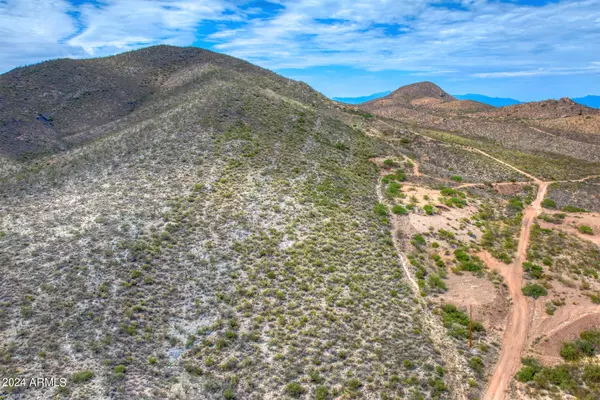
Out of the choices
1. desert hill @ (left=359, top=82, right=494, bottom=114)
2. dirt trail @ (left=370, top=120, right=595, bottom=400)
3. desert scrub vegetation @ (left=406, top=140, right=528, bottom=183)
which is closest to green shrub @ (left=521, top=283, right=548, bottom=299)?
dirt trail @ (left=370, top=120, right=595, bottom=400)

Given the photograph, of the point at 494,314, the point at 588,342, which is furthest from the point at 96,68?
the point at 588,342

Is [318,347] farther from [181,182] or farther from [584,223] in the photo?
[584,223]

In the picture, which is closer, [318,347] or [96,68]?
[318,347]

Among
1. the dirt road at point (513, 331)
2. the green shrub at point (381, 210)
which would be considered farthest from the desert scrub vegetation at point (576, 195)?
the green shrub at point (381, 210)

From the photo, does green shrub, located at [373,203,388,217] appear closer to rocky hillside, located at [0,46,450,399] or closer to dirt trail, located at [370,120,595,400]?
rocky hillside, located at [0,46,450,399]

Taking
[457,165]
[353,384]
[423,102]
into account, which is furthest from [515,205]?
[423,102]

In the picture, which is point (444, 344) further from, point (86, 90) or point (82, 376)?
point (86, 90)
